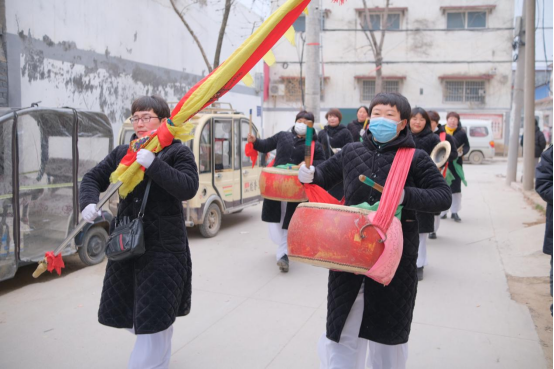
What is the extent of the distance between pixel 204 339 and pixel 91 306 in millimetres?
1339

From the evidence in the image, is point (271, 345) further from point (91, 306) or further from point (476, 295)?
point (476, 295)

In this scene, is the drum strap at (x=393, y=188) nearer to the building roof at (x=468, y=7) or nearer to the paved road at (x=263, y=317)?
the paved road at (x=263, y=317)

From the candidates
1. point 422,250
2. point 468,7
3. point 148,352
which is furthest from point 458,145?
point 468,7

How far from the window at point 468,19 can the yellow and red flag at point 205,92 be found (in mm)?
25507

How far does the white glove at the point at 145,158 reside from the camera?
102 inches

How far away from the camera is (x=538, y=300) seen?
4.85m

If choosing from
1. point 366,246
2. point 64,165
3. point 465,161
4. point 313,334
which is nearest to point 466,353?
point 313,334

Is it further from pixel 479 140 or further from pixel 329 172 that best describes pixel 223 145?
pixel 479 140

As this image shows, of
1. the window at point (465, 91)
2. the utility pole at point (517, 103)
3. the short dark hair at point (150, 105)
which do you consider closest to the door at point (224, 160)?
the short dark hair at point (150, 105)

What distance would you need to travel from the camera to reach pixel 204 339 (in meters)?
3.91

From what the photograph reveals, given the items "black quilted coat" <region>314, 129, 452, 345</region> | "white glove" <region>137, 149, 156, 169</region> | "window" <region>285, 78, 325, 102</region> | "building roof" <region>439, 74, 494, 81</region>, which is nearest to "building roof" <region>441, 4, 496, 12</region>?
"building roof" <region>439, 74, 494, 81</region>

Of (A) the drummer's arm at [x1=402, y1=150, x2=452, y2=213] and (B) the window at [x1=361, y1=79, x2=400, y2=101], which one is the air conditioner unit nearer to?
(B) the window at [x1=361, y1=79, x2=400, y2=101]

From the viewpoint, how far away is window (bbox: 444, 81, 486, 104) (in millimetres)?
25984

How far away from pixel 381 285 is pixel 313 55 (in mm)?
7938
